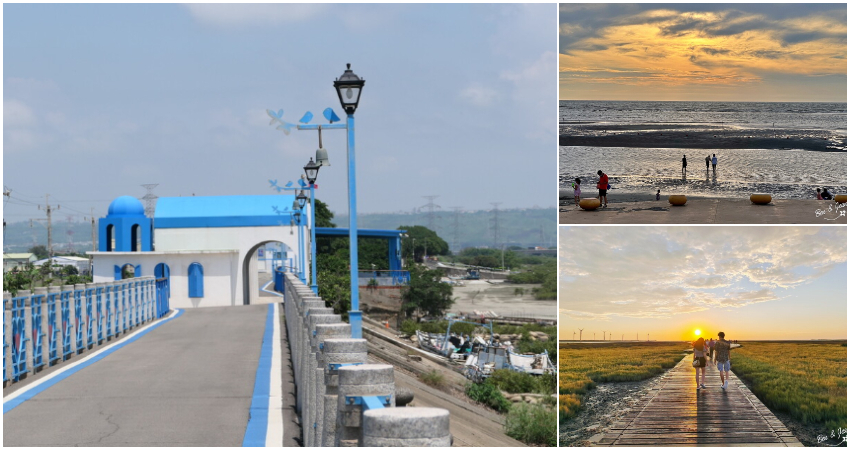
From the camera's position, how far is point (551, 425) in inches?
1171

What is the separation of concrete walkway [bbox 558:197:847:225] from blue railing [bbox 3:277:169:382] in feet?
27.2

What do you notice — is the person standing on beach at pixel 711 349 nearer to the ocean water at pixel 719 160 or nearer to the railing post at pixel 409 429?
the ocean water at pixel 719 160

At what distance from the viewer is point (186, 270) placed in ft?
114

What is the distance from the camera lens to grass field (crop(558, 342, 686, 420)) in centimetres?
1677

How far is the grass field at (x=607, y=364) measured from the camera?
1677cm

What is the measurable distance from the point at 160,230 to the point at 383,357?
11719 mm

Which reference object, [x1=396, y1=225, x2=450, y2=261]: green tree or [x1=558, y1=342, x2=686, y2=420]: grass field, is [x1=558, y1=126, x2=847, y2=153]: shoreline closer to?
[x1=558, y1=342, x2=686, y2=420]: grass field

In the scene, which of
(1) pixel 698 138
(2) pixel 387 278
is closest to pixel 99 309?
(1) pixel 698 138

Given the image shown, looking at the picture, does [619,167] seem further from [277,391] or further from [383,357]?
[277,391]

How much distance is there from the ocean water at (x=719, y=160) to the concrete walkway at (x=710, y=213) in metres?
3.08

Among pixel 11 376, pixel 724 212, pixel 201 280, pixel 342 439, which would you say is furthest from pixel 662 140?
pixel 342 439

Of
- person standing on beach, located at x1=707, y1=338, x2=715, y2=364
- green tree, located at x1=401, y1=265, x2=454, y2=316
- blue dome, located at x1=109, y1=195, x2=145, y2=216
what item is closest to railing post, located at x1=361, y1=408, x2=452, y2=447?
person standing on beach, located at x1=707, y1=338, x2=715, y2=364

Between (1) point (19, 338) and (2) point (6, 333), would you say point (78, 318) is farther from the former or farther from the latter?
(2) point (6, 333)

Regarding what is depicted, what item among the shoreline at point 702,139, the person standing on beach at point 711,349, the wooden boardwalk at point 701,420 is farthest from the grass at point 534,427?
the person standing on beach at point 711,349
